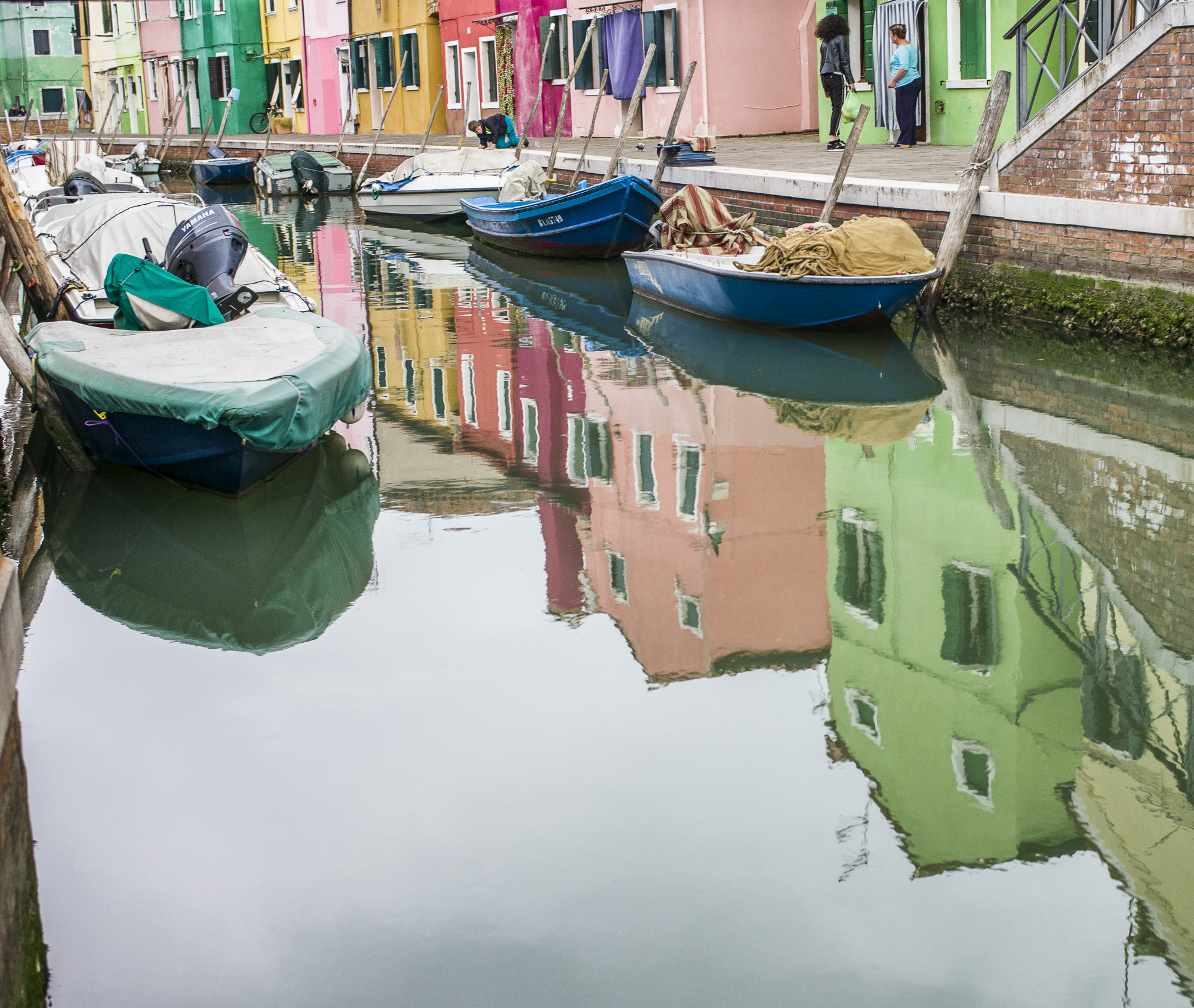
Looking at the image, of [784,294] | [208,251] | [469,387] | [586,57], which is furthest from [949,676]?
[586,57]

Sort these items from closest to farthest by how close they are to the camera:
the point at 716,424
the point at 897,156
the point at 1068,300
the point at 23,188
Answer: the point at 716,424, the point at 1068,300, the point at 897,156, the point at 23,188

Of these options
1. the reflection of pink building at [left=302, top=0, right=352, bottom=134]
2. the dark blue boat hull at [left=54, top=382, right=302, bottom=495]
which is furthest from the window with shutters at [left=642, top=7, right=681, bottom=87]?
the dark blue boat hull at [left=54, top=382, right=302, bottom=495]

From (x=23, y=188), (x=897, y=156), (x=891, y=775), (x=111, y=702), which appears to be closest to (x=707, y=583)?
(x=891, y=775)

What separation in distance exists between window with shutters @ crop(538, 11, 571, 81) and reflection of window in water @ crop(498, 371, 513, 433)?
55.3 ft

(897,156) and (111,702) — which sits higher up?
(897,156)

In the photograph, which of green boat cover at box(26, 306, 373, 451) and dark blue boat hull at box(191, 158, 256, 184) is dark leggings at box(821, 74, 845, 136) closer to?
green boat cover at box(26, 306, 373, 451)

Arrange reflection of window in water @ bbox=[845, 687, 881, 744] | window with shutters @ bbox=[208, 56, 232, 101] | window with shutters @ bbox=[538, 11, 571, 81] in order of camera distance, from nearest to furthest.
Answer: reflection of window in water @ bbox=[845, 687, 881, 744] → window with shutters @ bbox=[538, 11, 571, 81] → window with shutters @ bbox=[208, 56, 232, 101]

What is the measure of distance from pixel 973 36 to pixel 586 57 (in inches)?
432

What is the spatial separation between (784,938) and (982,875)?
0.59m

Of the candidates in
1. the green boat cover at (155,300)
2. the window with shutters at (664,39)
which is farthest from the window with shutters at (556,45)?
the green boat cover at (155,300)

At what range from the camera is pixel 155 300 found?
8156mm

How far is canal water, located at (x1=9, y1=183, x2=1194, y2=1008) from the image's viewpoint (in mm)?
3387

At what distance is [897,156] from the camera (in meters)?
15.5

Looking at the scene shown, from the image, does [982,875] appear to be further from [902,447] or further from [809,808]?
[902,447]
